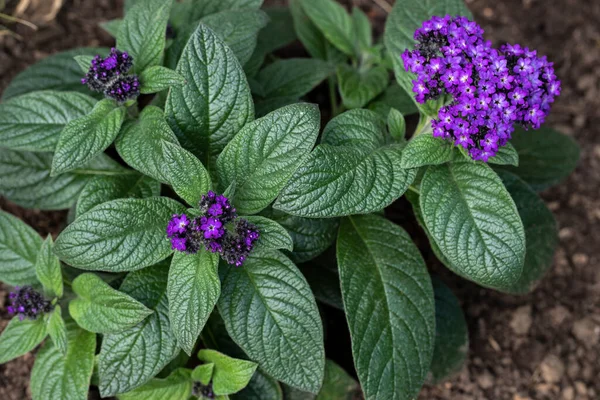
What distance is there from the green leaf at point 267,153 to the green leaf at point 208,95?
13 cm

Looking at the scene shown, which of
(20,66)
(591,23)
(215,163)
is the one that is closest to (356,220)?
(215,163)

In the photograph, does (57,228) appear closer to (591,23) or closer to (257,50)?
(257,50)

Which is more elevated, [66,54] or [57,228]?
[66,54]

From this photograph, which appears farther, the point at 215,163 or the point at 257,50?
the point at 257,50

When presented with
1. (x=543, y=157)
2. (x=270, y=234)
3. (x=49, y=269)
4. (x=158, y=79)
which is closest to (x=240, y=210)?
(x=270, y=234)

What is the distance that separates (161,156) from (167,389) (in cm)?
88

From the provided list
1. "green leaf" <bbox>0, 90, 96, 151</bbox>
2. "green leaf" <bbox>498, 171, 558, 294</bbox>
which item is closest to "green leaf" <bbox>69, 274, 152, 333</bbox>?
"green leaf" <bbox>0, 90, 96, 151</bbox>

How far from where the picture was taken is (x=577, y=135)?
147 inches

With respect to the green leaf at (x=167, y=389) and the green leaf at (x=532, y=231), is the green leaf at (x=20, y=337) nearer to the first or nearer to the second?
the green leaf at (x=167, y=389)

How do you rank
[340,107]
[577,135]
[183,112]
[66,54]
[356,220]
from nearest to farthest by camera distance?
[183,112]
[356,220]
[66,54]
[340,107]
[577,135]

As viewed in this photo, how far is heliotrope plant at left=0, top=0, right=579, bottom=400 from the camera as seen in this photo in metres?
2.21

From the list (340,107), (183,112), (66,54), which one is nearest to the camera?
(183,112)

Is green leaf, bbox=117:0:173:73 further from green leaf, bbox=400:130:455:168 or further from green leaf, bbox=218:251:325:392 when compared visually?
green leaf, bbox=400:130:455:168

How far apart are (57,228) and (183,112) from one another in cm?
112
